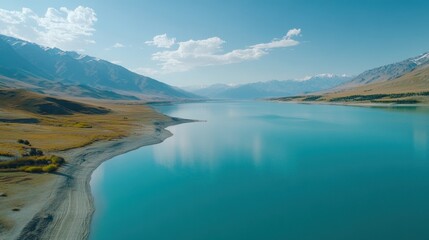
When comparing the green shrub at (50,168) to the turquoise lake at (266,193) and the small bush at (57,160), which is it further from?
the turquoise lake at (266,193)

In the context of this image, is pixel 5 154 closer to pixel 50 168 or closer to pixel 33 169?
pixel 33 169

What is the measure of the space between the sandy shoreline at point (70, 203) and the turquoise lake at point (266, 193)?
1.47m

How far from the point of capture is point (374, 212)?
32.9m

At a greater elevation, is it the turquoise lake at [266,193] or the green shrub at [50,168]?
the green shrub at [50,168]

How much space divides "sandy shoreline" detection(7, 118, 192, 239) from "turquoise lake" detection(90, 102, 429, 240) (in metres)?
1.47

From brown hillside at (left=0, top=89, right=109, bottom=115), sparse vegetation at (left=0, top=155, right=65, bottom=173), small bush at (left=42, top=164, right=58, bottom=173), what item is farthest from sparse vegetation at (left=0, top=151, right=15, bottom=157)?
brown hillside at (left=0, top=89, right=109, bottom=115)

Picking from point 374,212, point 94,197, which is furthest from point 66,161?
point 374,212

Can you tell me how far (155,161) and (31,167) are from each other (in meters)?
22.3

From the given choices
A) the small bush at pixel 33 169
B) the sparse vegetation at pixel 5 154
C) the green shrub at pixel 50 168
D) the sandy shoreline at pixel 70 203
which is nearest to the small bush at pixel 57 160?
the sandy shoreline at pixel 70 203

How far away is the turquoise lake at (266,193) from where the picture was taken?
3005 cm

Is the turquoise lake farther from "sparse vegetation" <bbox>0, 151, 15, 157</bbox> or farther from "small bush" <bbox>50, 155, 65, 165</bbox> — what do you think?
"sparse vegetation" <bbox>0, 151, 15, 157</bbox>

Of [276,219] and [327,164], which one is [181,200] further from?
[327,164]

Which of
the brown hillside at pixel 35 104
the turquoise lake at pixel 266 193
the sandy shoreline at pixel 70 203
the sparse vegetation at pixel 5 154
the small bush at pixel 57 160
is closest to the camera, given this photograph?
the sandy shoreline at pixel 70 203

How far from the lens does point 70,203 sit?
36.8m
